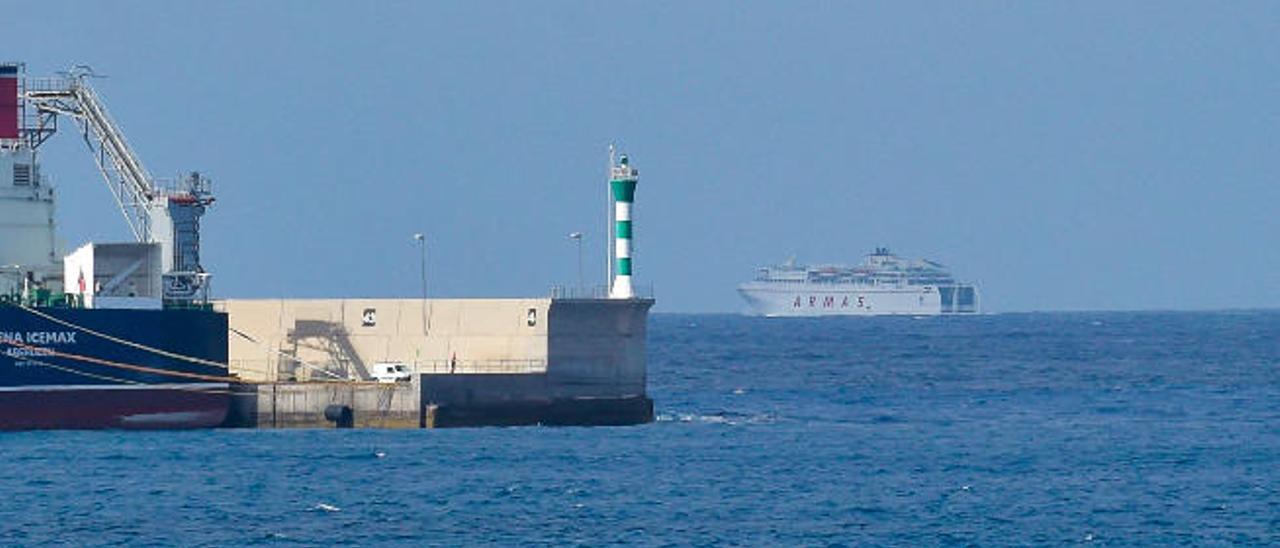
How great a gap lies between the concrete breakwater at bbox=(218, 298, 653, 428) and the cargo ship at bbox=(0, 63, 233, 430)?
83.3 inches

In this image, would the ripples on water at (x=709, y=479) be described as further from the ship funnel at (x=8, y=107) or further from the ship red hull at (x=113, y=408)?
the ship funnel at (x=8, y=107)

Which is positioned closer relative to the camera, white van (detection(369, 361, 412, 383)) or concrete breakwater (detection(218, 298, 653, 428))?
concrete breakwater (detection(218, 298, 653, 428))

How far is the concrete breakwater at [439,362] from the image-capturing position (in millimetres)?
70750

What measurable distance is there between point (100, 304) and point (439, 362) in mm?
9429

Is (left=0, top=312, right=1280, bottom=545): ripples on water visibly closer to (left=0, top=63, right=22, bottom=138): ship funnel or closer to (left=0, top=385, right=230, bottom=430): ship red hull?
(left=0, top=385, right=230, bottom=430): ship red hull

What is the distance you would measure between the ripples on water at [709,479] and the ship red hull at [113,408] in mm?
466

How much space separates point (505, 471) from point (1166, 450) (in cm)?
1790

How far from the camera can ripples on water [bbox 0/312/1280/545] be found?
51812mm

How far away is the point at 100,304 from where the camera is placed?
69.0 m

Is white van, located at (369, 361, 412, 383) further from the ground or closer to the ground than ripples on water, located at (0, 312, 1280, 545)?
further from the ground

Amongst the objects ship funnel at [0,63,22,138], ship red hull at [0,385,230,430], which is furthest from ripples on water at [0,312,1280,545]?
ship funnel at [0,63,22,138]

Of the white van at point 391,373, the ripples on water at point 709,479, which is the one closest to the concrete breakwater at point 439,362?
the white van at point 391,373

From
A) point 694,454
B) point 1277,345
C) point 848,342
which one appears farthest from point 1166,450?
point 848,342

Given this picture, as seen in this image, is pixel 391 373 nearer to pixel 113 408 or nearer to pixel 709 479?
pixel 113 408
